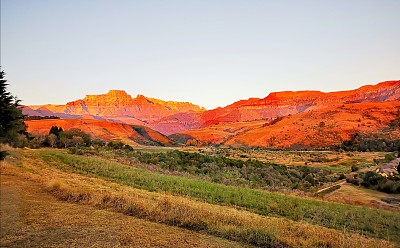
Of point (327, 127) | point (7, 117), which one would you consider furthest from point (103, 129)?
point (7, 117)

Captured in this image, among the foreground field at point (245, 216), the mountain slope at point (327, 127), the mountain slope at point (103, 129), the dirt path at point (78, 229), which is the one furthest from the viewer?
the mountain slope at point (103, 129)

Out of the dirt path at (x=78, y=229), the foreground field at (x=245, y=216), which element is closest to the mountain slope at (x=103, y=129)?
the foreground field at (x=245, y=216)

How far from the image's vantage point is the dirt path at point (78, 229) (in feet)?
26.0

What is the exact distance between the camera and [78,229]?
351 inches

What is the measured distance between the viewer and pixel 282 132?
107500mm

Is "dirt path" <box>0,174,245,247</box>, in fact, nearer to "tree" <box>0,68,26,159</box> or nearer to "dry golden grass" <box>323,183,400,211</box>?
"tree" <box>0,68,26,159</box>

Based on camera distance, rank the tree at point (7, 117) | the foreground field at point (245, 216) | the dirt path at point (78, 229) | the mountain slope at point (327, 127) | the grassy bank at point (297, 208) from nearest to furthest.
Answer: the dirt path at point (78, 229) → the foreground field at point (245, 216) → the grassy bank at point (297, 208) → the tree at point (7, 117) → the mountain slope at point (327, 127)

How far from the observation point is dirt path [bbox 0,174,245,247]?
7.93m

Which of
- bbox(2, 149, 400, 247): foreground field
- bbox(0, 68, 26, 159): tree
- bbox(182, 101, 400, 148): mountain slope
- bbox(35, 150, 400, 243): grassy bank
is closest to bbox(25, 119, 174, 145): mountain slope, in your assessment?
bbox(182, 101, 400, 148): mountain slope

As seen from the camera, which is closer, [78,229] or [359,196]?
[78,229]

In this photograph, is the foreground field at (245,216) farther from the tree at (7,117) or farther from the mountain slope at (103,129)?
the mountain slope at (103,129)

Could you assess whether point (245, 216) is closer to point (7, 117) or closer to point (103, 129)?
point (7, 117)

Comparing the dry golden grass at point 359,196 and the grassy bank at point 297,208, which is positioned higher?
the grassy bank at point 297,208

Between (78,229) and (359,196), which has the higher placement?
(78,229)
